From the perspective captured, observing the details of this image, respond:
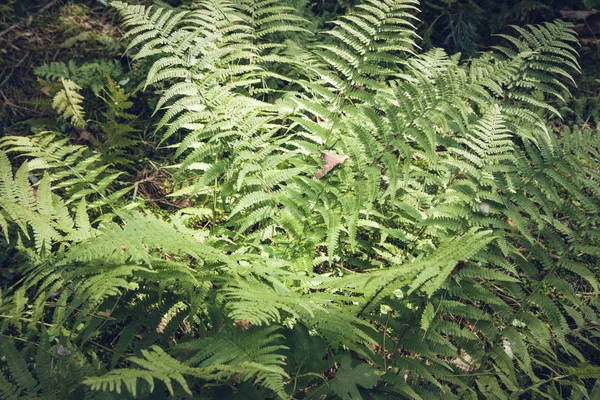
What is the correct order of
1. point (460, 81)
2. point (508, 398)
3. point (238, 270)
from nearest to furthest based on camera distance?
point (238, 270)
point (508, 398)
point (460, 81)

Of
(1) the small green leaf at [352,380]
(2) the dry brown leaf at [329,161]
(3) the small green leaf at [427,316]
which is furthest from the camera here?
(2) the dry brown leaf at [329,161]

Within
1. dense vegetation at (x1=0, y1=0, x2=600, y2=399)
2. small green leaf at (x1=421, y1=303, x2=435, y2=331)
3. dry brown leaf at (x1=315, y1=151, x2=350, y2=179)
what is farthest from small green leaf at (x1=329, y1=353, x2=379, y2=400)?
dry brown leaf at (x1=315, y1=151, x2=350, y2=179)

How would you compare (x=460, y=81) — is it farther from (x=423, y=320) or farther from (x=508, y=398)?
(x=508, y=398)

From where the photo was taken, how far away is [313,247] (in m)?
2.54

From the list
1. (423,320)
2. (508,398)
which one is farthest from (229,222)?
(508,398)

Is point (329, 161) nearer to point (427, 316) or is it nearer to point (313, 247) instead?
point (313, 247)

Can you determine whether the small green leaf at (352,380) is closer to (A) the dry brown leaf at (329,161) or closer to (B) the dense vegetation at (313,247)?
(B) the dense vegetation at (313,247)

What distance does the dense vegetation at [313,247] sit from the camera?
1.98 metres

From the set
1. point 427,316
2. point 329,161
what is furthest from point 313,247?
point 427,316

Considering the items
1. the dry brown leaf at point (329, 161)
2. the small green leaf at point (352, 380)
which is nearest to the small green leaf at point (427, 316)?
the small green leaf at point (352, 380)

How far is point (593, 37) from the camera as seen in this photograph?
3562mm

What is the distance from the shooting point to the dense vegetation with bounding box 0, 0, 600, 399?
6.48ft

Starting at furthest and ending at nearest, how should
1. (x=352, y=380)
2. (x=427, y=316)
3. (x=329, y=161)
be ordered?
(x=329, y=161), (x=427, y=316), (x=352, y=380)

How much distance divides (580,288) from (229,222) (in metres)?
2.31
